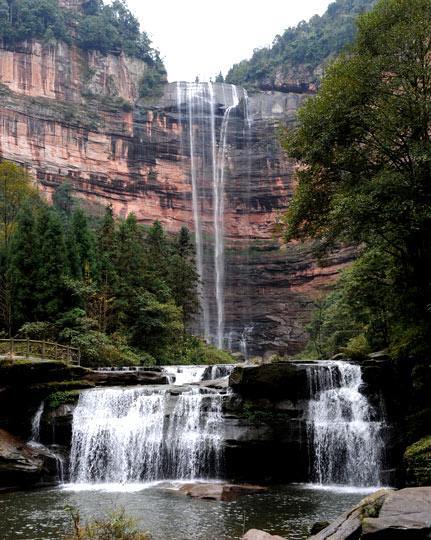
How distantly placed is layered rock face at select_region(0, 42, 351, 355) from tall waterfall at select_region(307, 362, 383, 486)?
1440 inches

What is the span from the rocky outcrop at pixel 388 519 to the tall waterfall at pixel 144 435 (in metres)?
10.0

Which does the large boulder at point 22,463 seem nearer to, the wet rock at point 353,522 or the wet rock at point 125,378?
the wet rock at point 125,378

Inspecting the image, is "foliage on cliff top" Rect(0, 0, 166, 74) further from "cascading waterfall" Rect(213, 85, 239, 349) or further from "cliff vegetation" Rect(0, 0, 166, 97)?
"cascading waterfall" Rect(213, 85, 239, 349)

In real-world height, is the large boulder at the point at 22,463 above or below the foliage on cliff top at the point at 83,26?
below

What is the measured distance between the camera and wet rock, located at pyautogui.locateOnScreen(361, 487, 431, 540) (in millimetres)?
6375

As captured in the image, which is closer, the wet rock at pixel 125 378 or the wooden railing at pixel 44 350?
the wooden railing at pixel 44 350

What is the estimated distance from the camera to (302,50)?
259ft

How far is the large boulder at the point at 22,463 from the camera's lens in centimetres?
1639

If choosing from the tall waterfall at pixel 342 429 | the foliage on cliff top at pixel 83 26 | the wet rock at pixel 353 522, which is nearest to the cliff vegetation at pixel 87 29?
the foliage on cliff top at pixel 83 26

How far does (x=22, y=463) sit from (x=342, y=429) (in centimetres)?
995

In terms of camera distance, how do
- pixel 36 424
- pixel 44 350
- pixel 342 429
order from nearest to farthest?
pixel 342 429 < pixel 36 424 < pixel 44 350

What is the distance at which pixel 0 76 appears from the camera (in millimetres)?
61031

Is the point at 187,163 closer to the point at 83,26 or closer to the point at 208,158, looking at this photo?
the point at 208,158

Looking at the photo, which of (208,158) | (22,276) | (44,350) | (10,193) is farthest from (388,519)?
(208,158)
